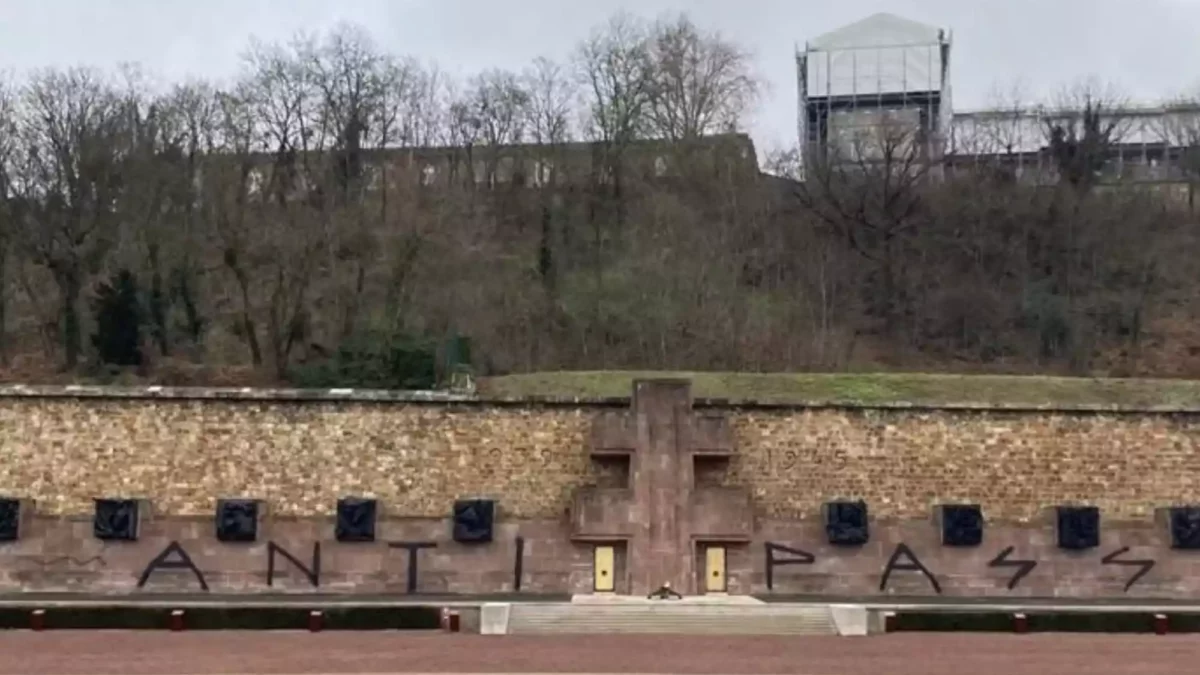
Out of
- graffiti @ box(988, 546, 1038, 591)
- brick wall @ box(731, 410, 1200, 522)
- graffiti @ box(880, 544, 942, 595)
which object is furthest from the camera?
brick wall @ box(731, 410, 1200, 522)

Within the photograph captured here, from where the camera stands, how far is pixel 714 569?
941 inches

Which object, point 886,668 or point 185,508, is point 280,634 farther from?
point 886,668

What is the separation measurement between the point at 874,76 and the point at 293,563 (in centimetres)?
3777

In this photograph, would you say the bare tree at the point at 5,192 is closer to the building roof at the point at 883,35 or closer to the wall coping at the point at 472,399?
the wall coping at the point at 472,399

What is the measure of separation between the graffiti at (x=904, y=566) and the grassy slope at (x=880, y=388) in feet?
14.6

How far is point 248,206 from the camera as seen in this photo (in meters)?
41.8

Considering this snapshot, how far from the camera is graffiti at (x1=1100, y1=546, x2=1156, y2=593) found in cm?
2408

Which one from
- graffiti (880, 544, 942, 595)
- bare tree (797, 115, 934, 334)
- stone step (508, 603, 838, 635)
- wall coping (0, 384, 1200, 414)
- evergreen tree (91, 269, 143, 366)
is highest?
bare tree (797, 115, 934, 334)

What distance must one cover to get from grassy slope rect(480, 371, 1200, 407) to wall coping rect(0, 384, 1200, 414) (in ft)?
9.93

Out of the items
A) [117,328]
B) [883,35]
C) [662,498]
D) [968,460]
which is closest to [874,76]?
[883,35]

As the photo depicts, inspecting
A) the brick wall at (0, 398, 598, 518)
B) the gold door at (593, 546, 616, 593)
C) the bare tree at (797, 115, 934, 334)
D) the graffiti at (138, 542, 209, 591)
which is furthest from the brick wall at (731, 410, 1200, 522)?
the bare tree at (797, 115, 934, 334)

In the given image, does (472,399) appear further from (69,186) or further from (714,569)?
(69,186)

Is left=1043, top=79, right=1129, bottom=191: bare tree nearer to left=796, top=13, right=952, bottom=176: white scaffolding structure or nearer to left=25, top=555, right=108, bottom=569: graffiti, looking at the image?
left=796, top=13, right=952, bottom=176: white scaffolding structure

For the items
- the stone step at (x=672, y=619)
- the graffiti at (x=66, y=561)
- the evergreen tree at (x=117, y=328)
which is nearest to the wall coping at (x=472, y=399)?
the graffiti at (x=66, y=561)
